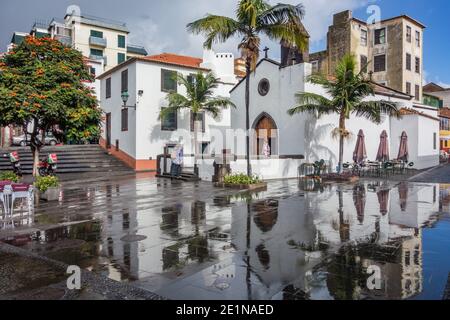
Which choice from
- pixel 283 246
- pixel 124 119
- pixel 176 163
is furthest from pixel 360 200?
pixel 124 119

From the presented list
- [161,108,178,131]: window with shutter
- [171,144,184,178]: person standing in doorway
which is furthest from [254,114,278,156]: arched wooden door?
[161,108,178,131]: window with shutter

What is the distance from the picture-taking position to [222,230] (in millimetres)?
7598

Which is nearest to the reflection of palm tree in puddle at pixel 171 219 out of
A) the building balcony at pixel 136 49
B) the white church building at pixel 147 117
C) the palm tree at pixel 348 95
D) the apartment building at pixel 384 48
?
the palm tree at pixel 348 95

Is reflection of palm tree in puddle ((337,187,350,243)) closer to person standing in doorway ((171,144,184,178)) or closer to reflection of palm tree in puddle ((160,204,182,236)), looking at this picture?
reflection of palm tree in puddle ((160,204,182,236))

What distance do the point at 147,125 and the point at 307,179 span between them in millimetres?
13254

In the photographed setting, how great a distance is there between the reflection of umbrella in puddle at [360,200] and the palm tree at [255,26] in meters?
4.67

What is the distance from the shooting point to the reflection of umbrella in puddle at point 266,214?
7977mm

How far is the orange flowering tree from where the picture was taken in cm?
1232

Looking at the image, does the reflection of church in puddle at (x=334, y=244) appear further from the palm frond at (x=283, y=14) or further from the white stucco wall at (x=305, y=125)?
the white stucco wall at (x=305, y=125)

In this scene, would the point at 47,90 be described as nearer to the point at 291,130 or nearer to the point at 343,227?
the point at 343,227
